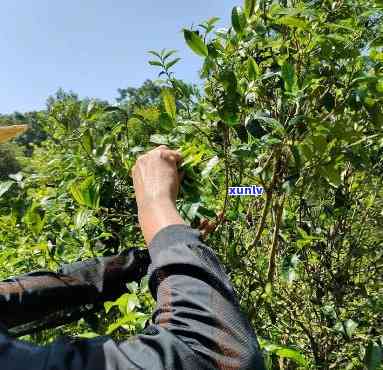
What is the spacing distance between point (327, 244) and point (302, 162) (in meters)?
0.95

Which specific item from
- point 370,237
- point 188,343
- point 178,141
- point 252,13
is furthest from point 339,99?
point 370,237

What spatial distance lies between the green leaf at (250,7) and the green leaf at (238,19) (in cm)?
1

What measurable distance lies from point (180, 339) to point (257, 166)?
3.11 feet

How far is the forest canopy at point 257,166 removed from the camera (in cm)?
129

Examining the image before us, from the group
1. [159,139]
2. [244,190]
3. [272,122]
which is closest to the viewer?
[272,122]

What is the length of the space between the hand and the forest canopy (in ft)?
0.57

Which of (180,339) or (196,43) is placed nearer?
(180,339)

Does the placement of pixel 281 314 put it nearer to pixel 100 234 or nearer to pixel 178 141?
pixel 100 234

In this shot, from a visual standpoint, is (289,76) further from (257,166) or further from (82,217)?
(82,217)

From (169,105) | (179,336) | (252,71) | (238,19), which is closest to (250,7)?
(238,19)

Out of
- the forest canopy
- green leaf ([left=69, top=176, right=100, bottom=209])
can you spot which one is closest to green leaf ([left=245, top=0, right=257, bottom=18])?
the forest canopy

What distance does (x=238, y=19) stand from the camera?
51.7 inches

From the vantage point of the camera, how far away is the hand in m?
0.87

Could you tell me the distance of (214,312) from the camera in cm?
71
